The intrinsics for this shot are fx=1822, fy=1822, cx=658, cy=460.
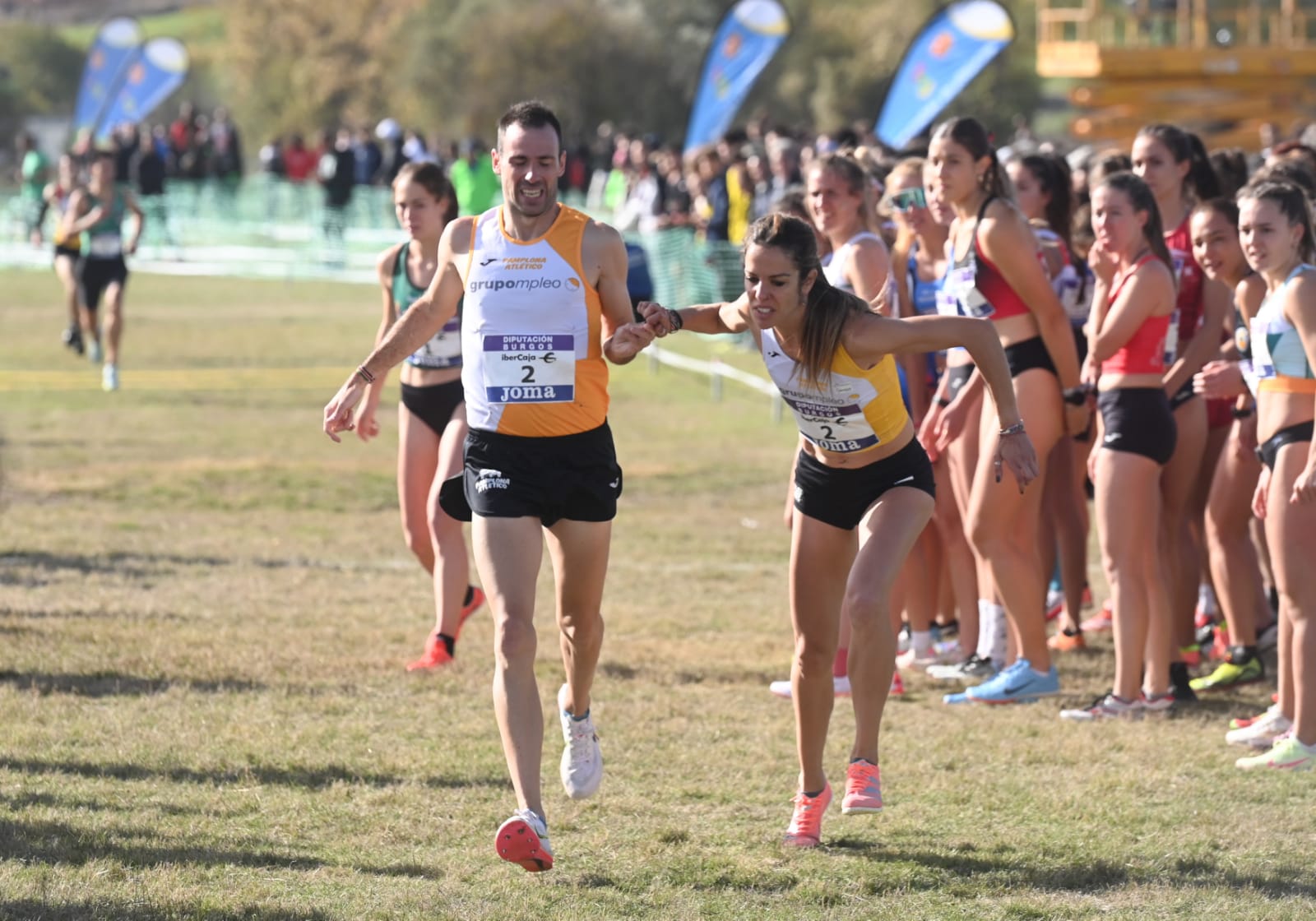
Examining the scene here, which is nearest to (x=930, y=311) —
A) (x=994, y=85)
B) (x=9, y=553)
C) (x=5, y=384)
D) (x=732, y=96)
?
(x=9, y=553)

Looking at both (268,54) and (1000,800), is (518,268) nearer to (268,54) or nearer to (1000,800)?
(1000,800)

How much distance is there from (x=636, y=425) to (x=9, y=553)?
641 cm

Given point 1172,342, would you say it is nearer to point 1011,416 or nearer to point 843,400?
point 1011,416

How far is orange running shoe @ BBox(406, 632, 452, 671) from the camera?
7781mm

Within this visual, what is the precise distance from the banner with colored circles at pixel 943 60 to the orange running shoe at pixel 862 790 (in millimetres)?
13762

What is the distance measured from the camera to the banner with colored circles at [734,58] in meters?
25.9

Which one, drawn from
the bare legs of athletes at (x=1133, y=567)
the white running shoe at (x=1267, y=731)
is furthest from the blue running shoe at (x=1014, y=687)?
the white running shoe at (x=1267, y=731)

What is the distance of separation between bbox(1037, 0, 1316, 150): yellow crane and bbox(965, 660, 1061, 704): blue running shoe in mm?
32686

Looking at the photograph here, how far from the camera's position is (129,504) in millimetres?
11984

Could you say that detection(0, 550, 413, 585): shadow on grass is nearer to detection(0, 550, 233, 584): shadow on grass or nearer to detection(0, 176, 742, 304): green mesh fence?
detection(0, 550, 233, 584): shadow on grass

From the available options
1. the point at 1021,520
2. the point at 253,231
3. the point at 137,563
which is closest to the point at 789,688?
the point at 1021,520

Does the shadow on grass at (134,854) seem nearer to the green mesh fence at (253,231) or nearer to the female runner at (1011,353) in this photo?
the female runner at (1011,353)

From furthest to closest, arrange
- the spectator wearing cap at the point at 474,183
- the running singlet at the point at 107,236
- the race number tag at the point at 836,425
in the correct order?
the spectator wearing cap at the point at 474,183, the running singlet at the point at 107,236, the race number tag at the point at 836,425

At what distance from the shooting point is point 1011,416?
550 centimetres
